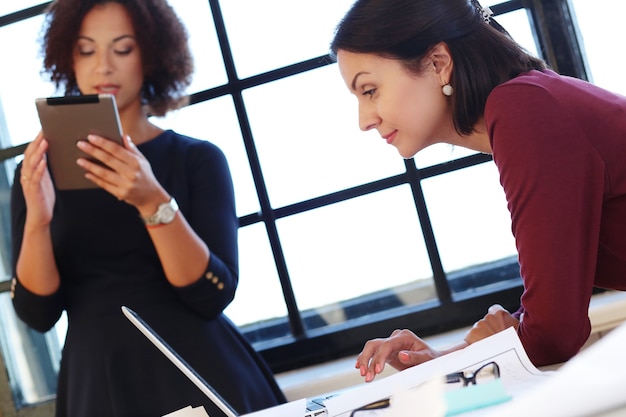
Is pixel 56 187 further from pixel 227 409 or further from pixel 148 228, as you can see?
pixel 227 409

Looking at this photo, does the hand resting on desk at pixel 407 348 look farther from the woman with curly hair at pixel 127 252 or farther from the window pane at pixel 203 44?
the window pane at pixel 203 44

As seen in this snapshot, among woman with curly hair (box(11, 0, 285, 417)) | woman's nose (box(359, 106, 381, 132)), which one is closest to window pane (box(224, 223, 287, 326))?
woman with curly hair (box(11, 0, 285, 417))

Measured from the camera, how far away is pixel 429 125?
49.2 inches

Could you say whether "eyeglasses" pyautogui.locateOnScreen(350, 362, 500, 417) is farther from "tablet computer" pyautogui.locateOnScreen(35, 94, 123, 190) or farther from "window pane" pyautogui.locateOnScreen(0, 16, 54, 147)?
"window pane" pyautogui.locateOnScreen(0, 16, 54, 147)

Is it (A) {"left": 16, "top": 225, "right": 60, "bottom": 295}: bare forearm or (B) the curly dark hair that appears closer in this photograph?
(A) {"left": 16, "top": 225, "right": 60, "bottom": 295}: bare forearm

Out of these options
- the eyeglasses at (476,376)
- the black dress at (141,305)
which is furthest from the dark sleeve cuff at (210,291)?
the eyeglasses at (476,376)

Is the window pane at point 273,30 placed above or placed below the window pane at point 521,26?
above

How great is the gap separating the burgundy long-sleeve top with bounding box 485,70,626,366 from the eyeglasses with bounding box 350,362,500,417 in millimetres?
190

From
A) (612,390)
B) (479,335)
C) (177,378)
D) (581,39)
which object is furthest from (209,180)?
(612,390)

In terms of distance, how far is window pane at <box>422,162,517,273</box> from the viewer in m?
1.95

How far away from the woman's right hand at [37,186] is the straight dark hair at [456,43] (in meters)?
0.71

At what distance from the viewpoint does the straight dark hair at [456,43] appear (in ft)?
3.87

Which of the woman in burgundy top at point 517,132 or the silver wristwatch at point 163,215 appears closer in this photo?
the woman in burgundy top at point 517,132

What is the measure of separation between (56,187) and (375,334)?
0.83 m
